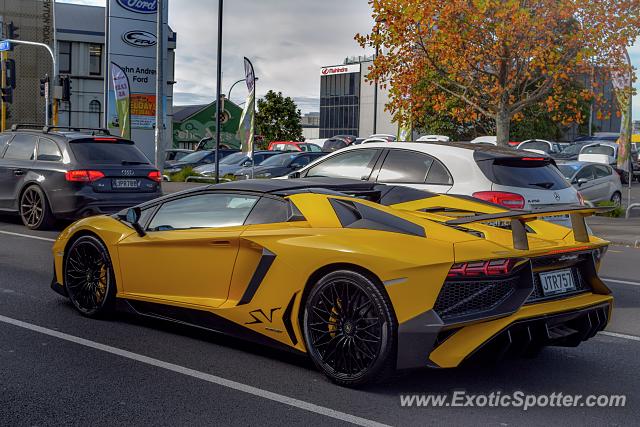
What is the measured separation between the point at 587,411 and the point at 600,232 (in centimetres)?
1169

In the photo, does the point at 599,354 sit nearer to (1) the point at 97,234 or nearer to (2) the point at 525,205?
(2) the point at 525,205

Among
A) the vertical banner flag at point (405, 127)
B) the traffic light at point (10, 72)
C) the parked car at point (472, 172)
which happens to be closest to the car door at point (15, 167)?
the parked car at point (472, 172)

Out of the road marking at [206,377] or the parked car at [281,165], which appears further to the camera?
the parked car at [281,165]

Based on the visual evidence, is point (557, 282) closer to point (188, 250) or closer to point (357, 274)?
point (357, 274)

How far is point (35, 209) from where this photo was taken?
13.7m

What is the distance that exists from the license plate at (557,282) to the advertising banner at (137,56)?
32.5 metres

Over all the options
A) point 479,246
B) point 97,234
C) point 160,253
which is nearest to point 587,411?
point 479,246

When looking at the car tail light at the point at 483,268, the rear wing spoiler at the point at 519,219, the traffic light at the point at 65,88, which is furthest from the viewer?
the traffic light at the point at 65,88

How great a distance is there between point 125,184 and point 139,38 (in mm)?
24755

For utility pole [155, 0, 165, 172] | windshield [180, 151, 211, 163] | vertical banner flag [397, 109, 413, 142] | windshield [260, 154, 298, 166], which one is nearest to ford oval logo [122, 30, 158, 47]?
windshield [180, 151, 211, 163]

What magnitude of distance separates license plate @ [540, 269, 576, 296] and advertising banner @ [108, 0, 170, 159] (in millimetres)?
32545

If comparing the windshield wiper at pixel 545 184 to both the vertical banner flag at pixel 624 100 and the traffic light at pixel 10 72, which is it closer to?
the vertical banner flag at pixel 624 100

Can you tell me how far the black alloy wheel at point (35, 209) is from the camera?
44.3ft

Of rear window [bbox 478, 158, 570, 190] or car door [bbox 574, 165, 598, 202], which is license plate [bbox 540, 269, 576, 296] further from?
car door [bbox 574, 165, 598, 202]
